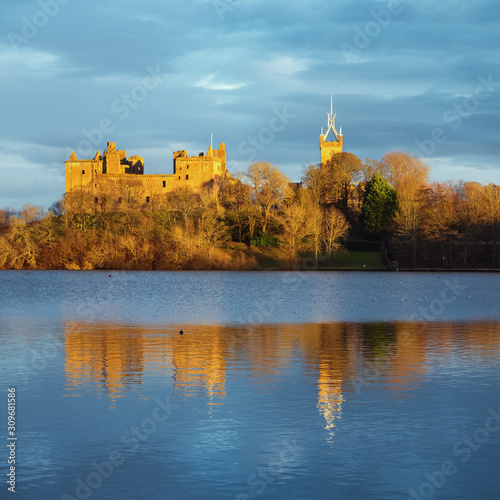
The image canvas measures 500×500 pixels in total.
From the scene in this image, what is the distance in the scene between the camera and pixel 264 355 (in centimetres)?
1970

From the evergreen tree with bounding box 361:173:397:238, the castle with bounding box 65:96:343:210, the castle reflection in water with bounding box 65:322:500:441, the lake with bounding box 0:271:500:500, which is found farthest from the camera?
the castle with bounding box 65:96:343:210

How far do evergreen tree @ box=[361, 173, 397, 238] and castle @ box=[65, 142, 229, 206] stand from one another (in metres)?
Result: 52.1

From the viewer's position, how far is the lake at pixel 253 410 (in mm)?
9586

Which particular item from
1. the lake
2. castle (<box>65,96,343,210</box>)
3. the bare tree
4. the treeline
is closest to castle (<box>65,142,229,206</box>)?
castle (<box>65,96,343,210</box>)

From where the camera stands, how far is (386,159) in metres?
131

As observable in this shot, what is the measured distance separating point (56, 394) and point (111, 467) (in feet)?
15.6

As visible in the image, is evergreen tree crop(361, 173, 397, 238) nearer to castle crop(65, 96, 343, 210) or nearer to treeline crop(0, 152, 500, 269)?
treeline crop(0, 152, 500, 269)

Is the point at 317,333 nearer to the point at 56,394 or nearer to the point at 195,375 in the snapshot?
the point at 195,375

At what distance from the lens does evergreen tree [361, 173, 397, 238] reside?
99.5 metres

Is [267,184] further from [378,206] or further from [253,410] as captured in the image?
[253,410]

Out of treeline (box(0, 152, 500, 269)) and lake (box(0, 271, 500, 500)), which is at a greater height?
treeline (box(0, 152, 500, 269))

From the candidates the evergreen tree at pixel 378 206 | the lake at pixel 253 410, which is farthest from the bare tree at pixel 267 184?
the lake at pixel 253 410

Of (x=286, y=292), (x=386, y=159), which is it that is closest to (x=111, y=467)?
(x=286, y=292)

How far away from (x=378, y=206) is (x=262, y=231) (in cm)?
1577
